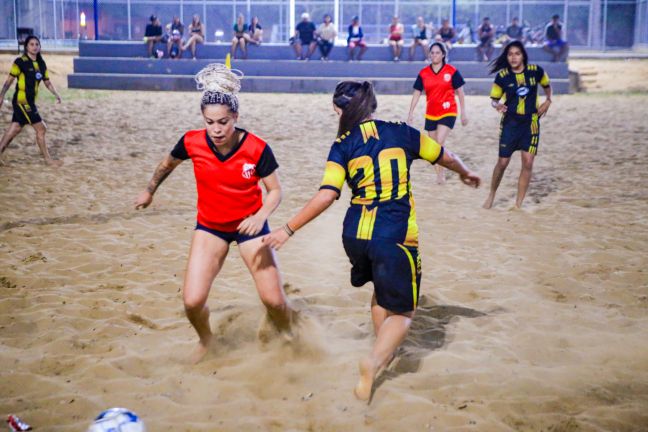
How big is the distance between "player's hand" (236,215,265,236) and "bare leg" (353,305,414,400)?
0.95 metres

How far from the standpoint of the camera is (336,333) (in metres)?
5.15

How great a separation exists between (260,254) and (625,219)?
561 cm

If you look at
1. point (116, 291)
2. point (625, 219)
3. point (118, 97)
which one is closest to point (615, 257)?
point (625, 219)

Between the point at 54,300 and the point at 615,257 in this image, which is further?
the point at 615,257

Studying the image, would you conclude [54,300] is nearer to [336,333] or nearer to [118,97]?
[336,333]

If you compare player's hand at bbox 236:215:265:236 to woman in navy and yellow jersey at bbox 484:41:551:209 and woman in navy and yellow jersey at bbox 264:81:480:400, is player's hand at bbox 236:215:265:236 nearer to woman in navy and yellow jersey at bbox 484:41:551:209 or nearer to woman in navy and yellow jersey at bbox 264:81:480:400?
woman in navy and yellow jersey at bbox 264:81:480:400

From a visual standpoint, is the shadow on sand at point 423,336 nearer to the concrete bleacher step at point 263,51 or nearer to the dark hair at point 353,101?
the dark hair at point 353,101

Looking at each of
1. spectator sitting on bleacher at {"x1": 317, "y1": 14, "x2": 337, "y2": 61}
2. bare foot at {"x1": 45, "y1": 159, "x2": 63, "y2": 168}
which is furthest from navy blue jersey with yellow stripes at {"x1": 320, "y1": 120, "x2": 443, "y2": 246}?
spectator sitting on bleacher at {"x1": 317, "y1": 14, "x2": 337, "y2": 61}

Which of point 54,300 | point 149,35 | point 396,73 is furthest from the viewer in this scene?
point 149,35

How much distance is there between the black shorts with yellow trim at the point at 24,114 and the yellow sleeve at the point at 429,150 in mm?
8647

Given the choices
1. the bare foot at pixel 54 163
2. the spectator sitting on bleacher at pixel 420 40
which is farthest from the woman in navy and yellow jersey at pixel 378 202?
the spectator sitting on bleacher at pixel 420 40

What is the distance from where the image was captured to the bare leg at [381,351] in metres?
4.03

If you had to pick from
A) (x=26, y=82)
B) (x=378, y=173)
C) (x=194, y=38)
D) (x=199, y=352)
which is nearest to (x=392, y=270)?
(x=378, y=173)

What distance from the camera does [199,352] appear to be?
4680mm
